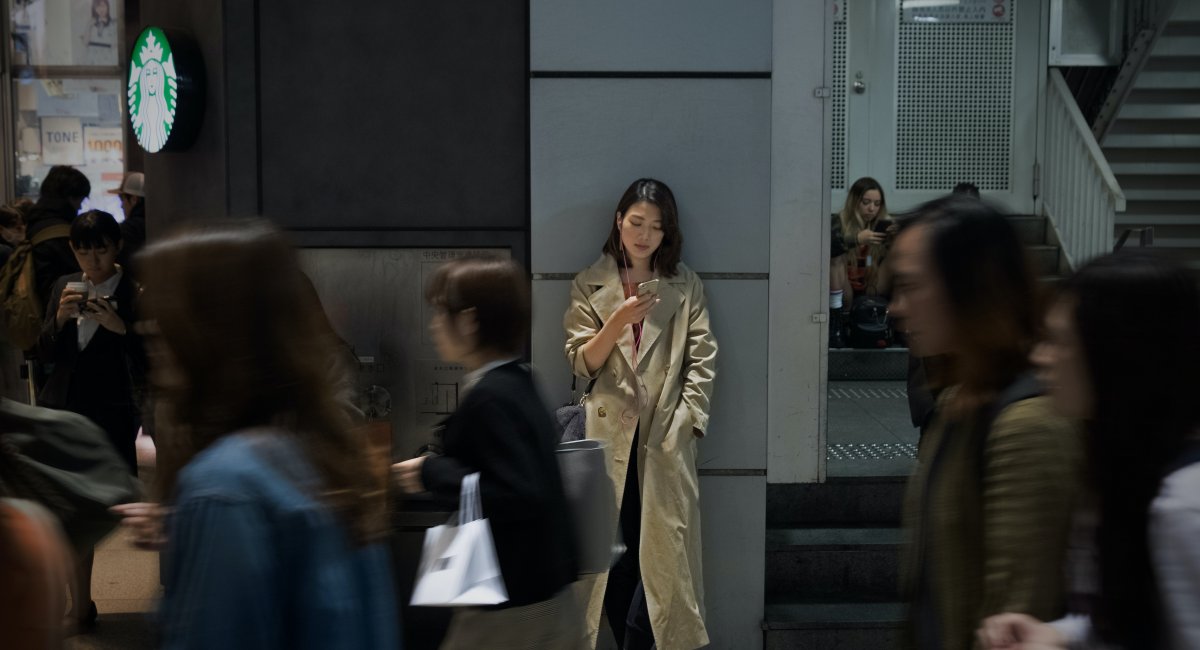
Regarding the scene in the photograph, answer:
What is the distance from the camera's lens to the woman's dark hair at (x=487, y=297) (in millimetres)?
2752

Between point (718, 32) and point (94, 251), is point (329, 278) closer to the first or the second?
point (94, 251)

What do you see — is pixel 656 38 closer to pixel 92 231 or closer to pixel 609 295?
pixel 609 295

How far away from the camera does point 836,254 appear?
27.5 feet

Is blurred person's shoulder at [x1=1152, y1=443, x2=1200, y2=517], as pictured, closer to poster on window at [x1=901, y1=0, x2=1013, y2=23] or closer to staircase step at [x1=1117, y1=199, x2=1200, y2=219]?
poster on window at [x1=901, y1=0, x2=1013, y2=23]

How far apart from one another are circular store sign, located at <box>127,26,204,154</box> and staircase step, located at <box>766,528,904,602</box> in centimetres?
311

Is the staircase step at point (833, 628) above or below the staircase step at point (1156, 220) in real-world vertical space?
below

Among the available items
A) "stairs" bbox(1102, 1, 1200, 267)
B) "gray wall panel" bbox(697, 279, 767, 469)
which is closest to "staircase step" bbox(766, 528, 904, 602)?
"gray wall panel" bbox(697, 279, 767, 469)

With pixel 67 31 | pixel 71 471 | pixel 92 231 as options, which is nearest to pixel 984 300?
pixel 71 471

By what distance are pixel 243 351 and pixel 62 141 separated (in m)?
12.5

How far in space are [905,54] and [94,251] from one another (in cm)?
694

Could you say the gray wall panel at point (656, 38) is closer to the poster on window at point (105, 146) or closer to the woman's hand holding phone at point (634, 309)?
the woman's hand holding phone at point (634, 309)

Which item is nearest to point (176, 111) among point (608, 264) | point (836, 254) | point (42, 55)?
point (608, 264)

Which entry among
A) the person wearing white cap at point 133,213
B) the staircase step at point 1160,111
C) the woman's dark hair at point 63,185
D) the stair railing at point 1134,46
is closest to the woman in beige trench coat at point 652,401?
the person wearing white cap at point 133,213

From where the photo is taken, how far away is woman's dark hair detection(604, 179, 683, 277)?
463cm
